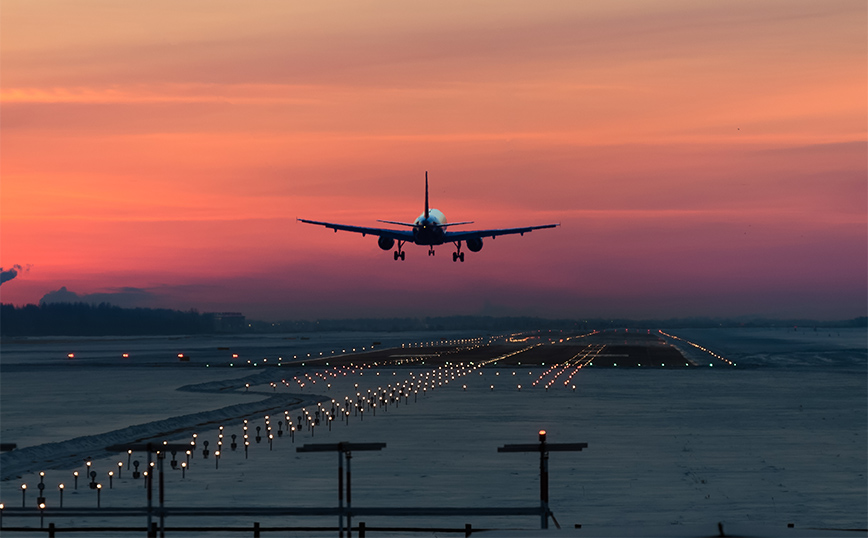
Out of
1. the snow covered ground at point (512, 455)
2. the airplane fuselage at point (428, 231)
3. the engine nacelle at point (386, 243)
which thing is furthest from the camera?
the engine nacelle at point (386, 243)

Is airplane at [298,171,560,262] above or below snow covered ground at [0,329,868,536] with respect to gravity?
above

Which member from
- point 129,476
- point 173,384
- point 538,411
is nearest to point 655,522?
point 129,476

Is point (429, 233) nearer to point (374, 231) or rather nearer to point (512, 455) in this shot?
point (374, 231)

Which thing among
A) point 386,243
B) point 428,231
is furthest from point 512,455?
point 386,243

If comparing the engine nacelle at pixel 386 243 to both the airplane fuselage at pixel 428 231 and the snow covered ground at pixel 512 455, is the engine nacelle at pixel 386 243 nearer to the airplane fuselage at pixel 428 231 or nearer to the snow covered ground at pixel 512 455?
the airplane fuselage at pixel 428 231

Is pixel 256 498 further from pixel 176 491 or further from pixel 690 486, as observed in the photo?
pixel 690 486

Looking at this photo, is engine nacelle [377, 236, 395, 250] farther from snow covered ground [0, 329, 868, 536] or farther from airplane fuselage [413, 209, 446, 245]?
snow covered ground [0, 329, 868, 536]
